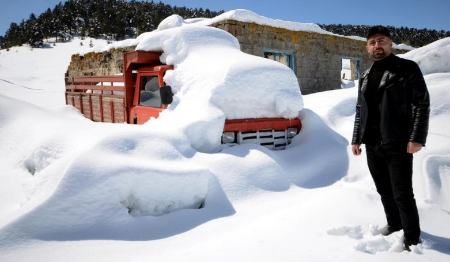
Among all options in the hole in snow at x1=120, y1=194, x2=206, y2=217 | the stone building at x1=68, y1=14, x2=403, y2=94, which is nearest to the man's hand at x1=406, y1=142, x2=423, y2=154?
the hole in snow at x1=120, y1=194, x2=206, y2=217

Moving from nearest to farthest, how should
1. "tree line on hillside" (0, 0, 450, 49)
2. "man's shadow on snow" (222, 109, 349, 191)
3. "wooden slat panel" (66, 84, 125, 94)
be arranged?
1. "man's shadow on snow" (222, 109, 349, 191)
2. "wooden slat panel" (66, 84, 125, 94)
3. "tree line on hillside" (0, 0, 450, 49)

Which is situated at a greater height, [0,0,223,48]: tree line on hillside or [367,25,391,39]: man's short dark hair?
[0,0,223,48]: tree line on hillside

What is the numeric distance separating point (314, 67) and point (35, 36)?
49115 millimetres

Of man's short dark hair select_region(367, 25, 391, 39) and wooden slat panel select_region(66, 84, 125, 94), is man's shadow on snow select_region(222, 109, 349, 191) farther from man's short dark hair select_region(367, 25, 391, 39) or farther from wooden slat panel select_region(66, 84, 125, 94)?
wooden slat panel select_region(66, 84, 125, 94)

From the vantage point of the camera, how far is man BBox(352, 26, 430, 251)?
2.60m

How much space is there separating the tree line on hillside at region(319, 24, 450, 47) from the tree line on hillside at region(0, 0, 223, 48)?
779 inches

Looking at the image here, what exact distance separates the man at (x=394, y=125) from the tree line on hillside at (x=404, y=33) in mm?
38878

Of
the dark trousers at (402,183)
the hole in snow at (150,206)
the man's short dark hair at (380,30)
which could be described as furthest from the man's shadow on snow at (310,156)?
the man's short dark hair at (380,30)

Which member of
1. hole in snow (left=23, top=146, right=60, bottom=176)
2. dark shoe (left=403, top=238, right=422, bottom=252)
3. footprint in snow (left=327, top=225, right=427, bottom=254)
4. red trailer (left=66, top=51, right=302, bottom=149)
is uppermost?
red trailer (left=66, top=51, right=302, bottom=149)

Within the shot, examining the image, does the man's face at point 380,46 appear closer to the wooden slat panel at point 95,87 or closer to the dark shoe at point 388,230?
the dark shoe at point 388,230

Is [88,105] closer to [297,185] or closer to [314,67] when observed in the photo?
[297,185]

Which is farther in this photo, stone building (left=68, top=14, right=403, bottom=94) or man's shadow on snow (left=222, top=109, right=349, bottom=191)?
stone building (left=68, top=14, right=403, bottom=94)

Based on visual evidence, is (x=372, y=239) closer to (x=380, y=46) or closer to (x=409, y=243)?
(x=409, y=243)

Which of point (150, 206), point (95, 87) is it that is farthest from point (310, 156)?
point (95, 87)
